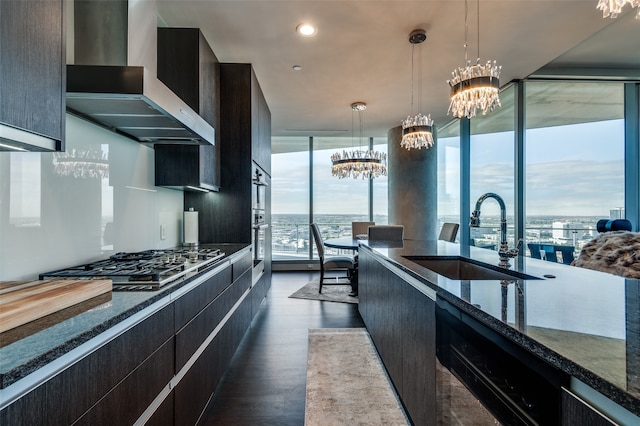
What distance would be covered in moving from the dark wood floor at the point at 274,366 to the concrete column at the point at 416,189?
2.78m

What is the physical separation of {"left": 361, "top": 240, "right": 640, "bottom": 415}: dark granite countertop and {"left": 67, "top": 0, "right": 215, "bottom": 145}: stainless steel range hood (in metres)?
1.65

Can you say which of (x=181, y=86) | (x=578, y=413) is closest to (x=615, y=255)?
(x=578, y=413)

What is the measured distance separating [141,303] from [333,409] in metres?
1.46

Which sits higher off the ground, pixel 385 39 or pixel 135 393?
pixel 385 39

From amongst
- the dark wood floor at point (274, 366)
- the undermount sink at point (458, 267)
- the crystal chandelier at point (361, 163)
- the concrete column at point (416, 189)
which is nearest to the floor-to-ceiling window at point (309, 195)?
the concrete column at point (416, 189)

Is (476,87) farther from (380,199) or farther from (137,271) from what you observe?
(380,199)

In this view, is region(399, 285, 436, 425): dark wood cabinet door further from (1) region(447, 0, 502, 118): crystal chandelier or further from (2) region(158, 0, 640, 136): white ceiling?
(2) region(158, 0, 640, 136): white ceiling

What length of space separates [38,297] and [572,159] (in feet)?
17.9

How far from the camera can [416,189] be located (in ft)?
20.2

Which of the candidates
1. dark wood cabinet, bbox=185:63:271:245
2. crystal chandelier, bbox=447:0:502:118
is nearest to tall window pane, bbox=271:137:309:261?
dark wood cabinet, bbox=185:63:271:245

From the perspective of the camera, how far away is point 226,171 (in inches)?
129

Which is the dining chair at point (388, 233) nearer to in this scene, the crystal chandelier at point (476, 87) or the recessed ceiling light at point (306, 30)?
the crystal chandelier at point (476, 87)

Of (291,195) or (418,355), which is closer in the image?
(418,355)

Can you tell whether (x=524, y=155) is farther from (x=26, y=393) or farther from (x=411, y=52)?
(x=26, y=393)
